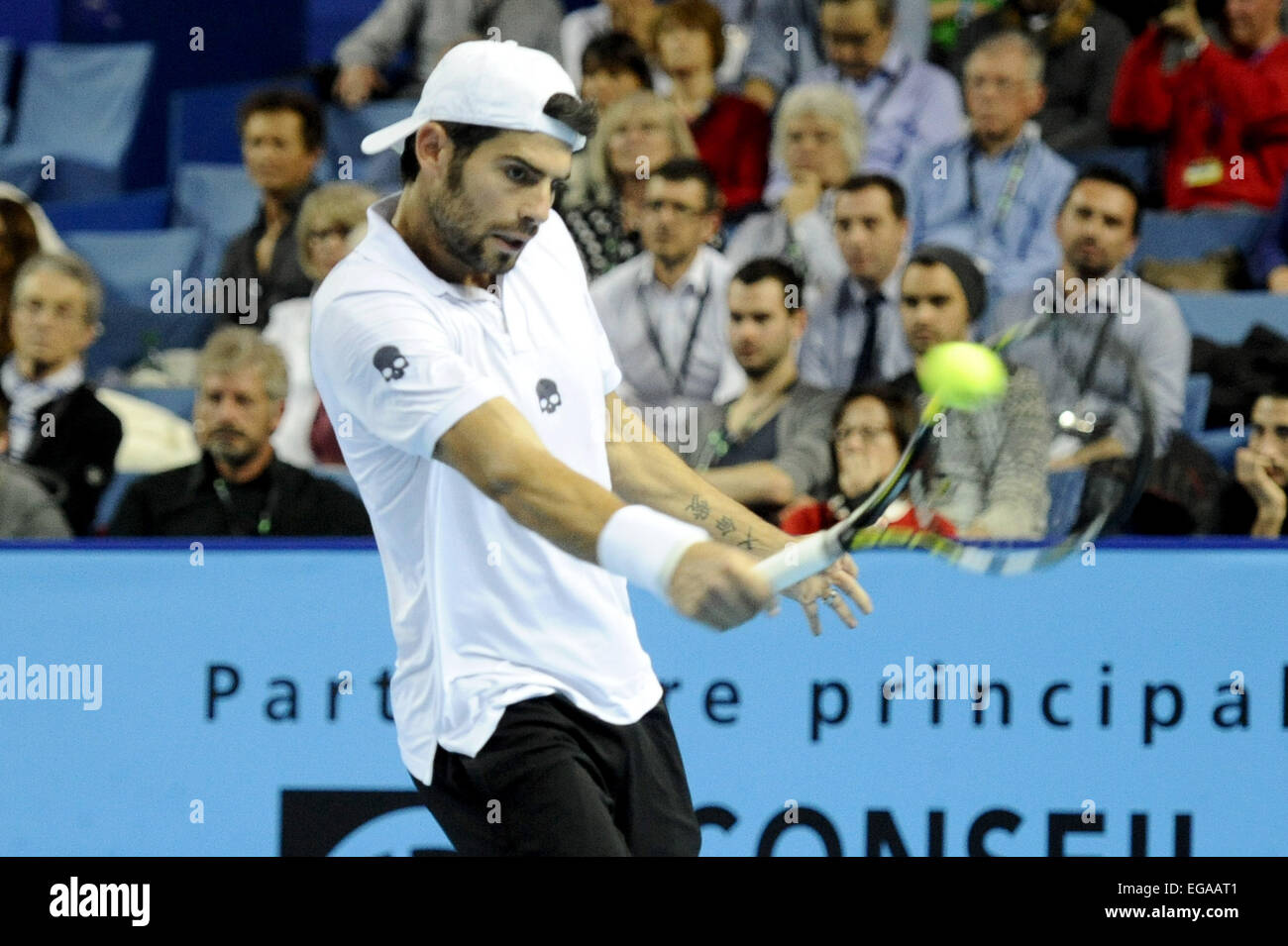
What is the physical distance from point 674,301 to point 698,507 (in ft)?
7.74

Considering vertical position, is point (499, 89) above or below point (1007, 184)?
below

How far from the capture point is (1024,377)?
378 centimetres

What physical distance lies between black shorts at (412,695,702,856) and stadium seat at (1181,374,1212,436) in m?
2.84

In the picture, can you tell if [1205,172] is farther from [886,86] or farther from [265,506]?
[265,506]

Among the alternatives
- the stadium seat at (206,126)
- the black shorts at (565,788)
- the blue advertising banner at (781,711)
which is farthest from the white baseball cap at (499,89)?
the stadium seat at (206,126)

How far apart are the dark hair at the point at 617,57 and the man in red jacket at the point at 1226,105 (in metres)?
1.89

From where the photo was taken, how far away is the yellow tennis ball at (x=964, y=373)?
3.55 metres

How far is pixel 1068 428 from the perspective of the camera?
12.5 ft

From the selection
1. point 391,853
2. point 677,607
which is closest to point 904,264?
point 391,853

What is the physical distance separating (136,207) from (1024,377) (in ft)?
17.6

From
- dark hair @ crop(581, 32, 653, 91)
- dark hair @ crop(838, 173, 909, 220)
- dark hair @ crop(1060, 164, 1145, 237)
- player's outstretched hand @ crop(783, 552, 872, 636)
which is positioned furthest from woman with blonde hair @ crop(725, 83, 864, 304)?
player's outstretched hand @ crop(783, 552, 872, 636)

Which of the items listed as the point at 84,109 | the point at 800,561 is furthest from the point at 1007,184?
the point at 84,109

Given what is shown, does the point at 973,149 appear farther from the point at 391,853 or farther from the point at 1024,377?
the point at 391,853

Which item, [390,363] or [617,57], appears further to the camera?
[617,57]
